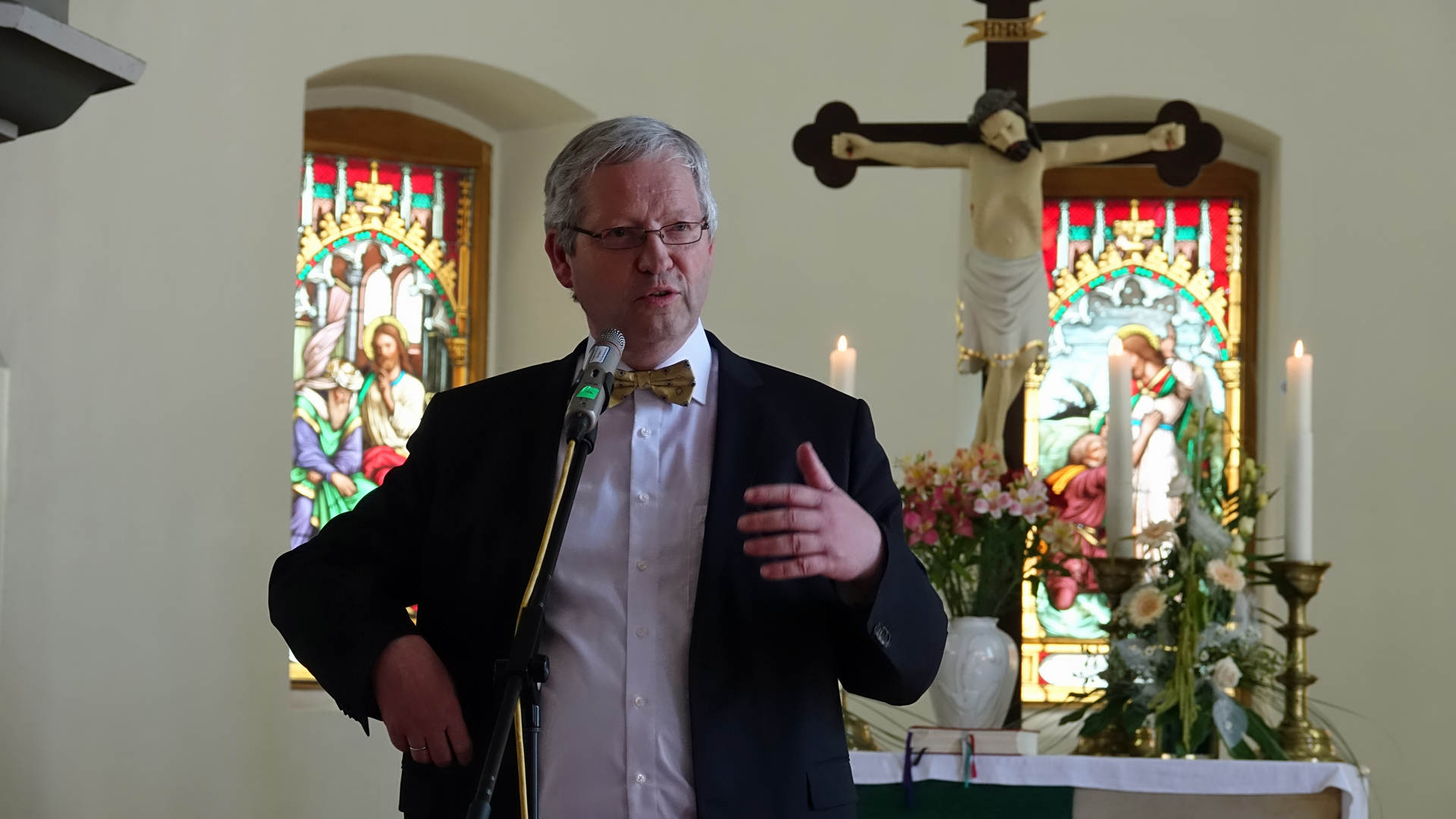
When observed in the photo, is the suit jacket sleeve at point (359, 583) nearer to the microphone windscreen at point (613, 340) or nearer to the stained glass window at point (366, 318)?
the microphone windscreen at point (613, 340)

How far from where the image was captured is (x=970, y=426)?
17.9 ft

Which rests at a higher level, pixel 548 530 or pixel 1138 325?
pixel 1138 325

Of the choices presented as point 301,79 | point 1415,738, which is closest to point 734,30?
point 301,79

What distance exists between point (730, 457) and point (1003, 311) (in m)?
2.30

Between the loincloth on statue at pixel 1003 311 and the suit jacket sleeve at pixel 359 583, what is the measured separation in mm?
2264

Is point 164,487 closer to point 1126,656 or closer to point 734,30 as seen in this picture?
point 734,30

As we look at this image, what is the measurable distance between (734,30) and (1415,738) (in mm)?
3461

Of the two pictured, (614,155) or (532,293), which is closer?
(614,155)

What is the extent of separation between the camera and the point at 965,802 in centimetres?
320

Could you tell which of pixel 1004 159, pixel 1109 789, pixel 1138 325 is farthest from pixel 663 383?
pixel 1138 325

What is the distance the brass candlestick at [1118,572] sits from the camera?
3500 mm

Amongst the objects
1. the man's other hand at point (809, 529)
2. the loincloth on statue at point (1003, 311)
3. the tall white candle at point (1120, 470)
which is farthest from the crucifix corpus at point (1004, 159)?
the man's other hand at point (809, 529)

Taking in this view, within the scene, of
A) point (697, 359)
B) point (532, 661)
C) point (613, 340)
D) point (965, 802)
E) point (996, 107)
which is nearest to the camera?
point (532, 661)

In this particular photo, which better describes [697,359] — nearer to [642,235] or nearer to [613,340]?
[642,235]
